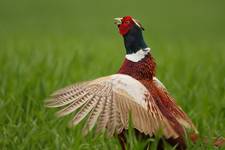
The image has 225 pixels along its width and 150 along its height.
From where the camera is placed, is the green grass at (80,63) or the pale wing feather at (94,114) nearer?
the pale wing feather at (94,114)

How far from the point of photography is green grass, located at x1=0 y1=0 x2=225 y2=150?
434 cm

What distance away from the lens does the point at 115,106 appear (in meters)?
3.61

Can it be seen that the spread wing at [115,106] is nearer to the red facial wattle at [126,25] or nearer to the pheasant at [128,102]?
the pheasant at [128,102]

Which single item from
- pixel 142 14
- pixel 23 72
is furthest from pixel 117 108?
pixel 142 14

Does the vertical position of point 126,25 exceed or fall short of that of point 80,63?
it exceeds it

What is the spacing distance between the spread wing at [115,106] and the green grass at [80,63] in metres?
0.16

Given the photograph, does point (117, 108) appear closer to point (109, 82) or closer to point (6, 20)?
point (109, 82)

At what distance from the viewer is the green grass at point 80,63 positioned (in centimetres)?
434

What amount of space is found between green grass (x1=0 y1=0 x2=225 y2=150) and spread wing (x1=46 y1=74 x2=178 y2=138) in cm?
16

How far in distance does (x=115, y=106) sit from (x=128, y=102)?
3.1 inches

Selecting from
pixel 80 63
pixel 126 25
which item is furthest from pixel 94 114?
pixel 80 63

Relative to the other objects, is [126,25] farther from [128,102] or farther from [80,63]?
[80,63]

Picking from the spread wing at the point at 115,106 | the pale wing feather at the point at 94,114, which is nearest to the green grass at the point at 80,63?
the spread wing at the point at 115,106

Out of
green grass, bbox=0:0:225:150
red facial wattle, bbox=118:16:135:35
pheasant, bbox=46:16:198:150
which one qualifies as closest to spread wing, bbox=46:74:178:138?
pheasant, bbox=46:16:198:150
